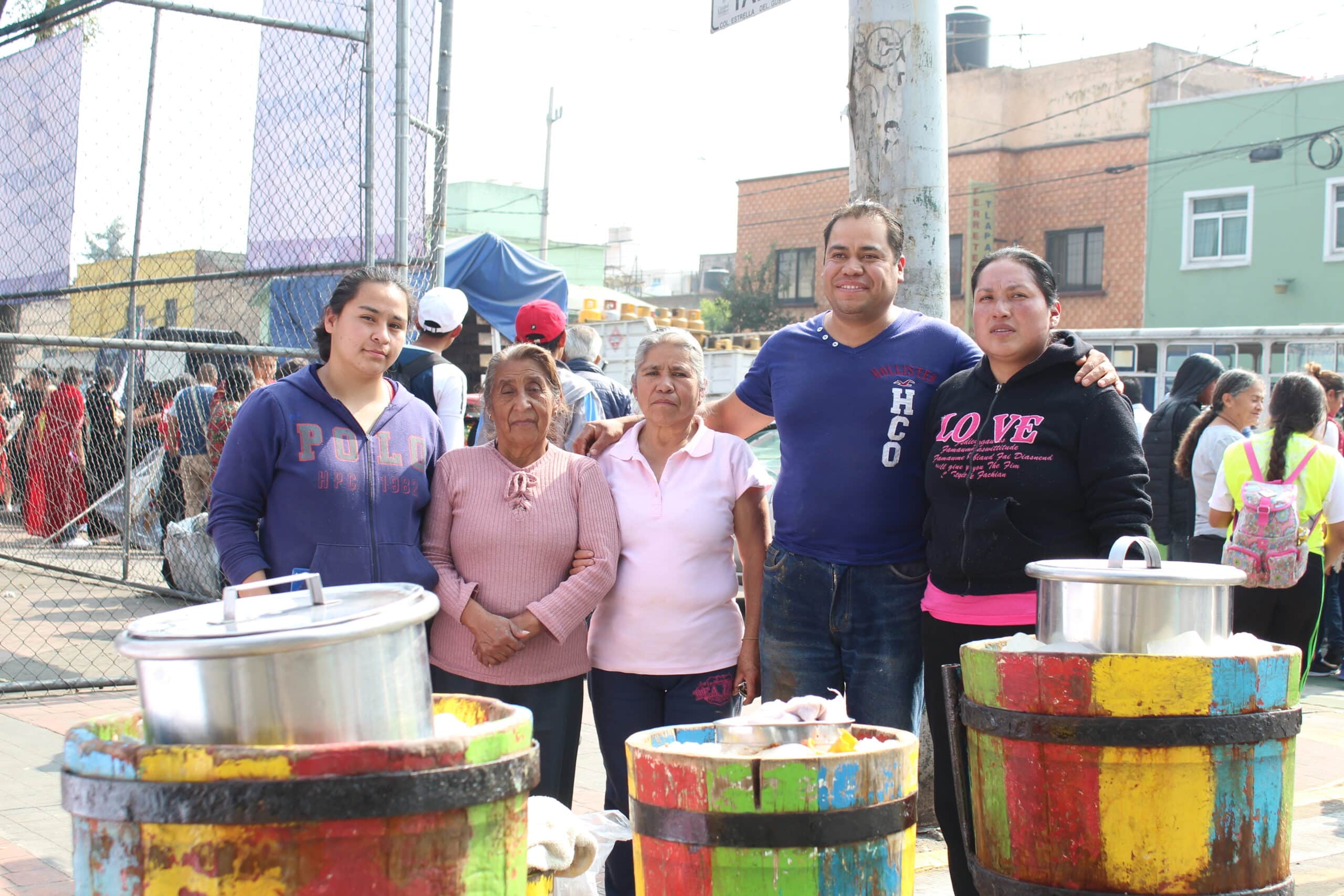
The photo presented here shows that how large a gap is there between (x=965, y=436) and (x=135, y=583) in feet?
26.2

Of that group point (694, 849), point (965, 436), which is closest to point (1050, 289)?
point (965, 436)

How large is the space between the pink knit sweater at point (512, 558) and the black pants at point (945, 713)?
95 centimetres

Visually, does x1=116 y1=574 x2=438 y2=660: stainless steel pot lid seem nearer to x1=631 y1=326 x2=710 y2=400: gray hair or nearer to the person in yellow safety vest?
x1=631 y1=326 x2=710 y2=400: gray hair

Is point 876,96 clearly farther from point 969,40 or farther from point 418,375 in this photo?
point 969,40

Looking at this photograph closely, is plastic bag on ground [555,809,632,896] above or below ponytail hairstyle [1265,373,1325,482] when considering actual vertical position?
below

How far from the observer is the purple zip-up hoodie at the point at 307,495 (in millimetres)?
3383

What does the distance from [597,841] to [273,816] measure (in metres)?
1.47

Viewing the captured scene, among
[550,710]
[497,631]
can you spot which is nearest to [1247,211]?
[550,710]

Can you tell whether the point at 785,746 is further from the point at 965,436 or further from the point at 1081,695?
the point at 965,436

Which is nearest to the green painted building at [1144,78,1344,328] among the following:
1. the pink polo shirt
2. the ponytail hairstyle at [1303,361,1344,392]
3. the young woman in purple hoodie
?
the ponytail hairstyle at [1303,361,1344,392]

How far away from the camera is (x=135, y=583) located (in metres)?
9.52

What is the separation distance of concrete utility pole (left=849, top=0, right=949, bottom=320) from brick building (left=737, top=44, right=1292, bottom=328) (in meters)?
23.3

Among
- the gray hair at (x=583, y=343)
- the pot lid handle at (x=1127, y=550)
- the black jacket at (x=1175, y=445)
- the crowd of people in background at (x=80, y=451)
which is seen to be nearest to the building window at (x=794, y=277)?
the crowd of people in background at (x=80, y=451)

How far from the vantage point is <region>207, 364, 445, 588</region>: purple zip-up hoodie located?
338cm
